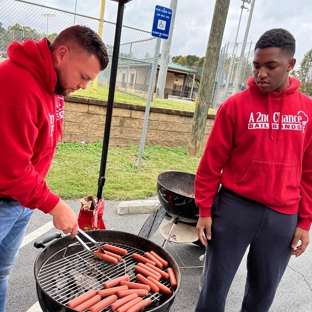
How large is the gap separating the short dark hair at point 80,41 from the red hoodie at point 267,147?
2.89 feet

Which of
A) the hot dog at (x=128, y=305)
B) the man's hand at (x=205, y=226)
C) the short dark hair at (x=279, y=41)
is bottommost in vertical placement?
the hot dog at (x=128, y=305)

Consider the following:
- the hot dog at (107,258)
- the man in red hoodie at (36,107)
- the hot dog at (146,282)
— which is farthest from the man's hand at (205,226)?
the man in red hoodie at (36,107)

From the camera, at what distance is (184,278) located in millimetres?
3148

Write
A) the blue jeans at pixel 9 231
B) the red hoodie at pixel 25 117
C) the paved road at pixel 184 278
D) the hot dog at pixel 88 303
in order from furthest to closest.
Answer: the paved road at pixel 184 278 < the blue jeans at pixel 9 231 < the hot dog at pixel 88 303 < the red hoodie at pixel 25 117

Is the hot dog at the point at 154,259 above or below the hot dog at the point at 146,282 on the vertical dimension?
above

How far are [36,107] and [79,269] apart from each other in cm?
111

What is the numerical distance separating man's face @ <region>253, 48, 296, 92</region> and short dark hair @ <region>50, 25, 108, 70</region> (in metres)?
0.98

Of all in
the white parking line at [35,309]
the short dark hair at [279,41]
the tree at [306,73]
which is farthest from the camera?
the tree at [306,73]

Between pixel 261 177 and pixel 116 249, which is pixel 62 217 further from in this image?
pixel 261 177

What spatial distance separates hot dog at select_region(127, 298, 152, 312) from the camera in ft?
4.85

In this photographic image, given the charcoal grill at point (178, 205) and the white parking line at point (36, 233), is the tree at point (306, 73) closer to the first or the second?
the charcoal grill at point (178, 205)

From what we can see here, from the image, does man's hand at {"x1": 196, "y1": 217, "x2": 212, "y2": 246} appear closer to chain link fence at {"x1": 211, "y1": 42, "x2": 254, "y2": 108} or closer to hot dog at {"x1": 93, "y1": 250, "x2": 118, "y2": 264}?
hot dog at {"x1": 93, "y1": 250, "x2": 118, "y2": 264}

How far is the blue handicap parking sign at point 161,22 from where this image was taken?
5012 millimetres

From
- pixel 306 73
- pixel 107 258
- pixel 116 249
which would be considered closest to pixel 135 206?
pixel 116 249
